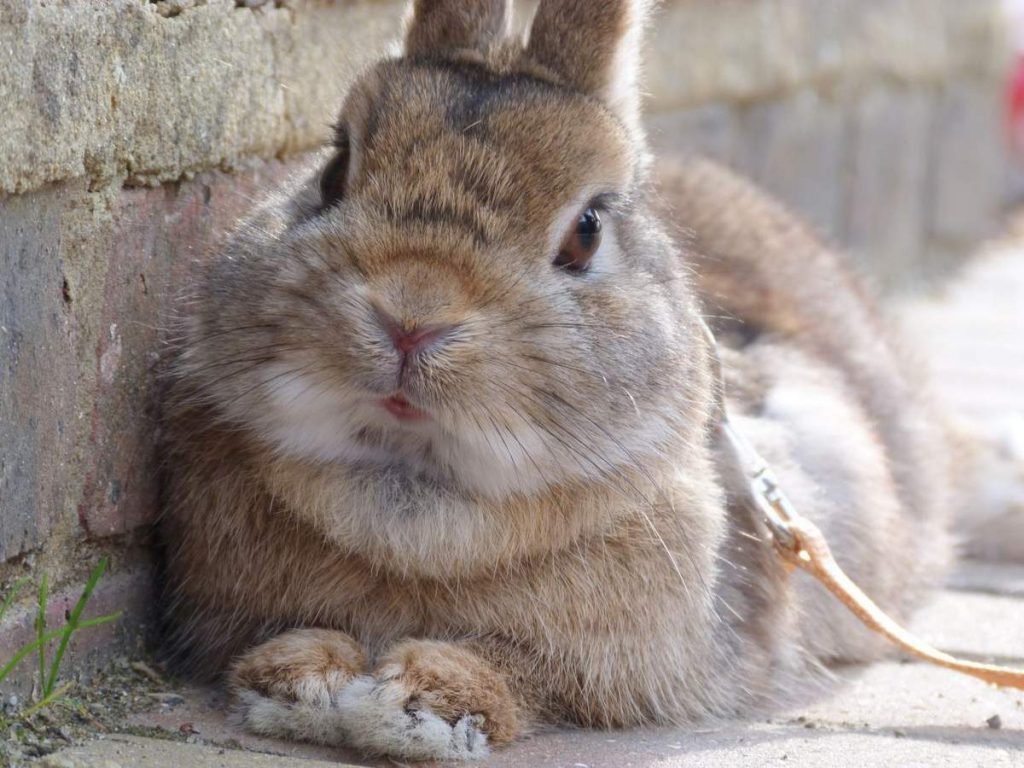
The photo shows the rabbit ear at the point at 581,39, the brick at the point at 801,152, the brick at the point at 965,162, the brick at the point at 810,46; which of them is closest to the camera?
the rabbit ear at the point at 581,39

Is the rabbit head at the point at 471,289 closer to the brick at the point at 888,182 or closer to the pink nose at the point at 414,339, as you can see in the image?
the pink nose at the point at 414,339

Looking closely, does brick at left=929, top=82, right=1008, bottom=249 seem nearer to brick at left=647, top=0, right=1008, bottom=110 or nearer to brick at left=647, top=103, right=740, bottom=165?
brick at left=647, top=0, right=1008, bottom=110

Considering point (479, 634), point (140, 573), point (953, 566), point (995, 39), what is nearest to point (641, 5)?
point (479, 634)

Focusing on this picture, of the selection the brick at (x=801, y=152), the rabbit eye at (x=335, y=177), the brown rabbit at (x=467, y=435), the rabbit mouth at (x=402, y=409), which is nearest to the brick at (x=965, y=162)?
the brick at (x=801, y=152)

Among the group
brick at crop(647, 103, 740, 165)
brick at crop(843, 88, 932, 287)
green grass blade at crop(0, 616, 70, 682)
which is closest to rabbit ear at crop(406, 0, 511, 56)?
green grass blade at crop(0, 616, 70, 682)

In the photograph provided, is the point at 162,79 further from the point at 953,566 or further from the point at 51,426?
the point at 953,566
